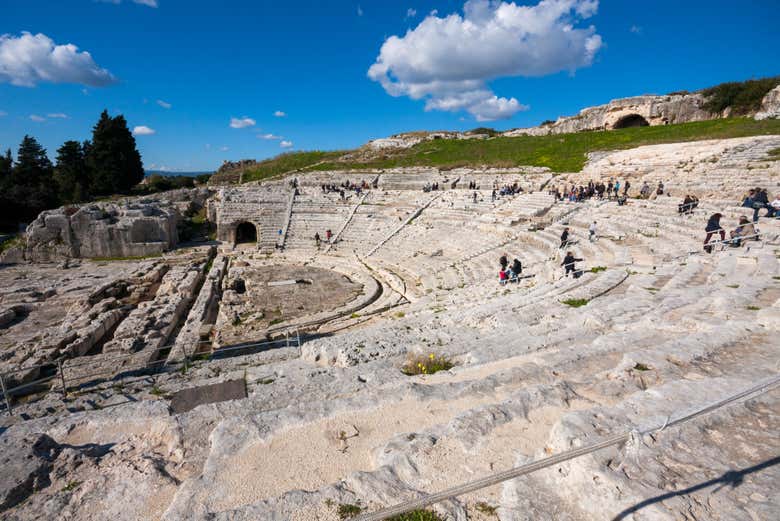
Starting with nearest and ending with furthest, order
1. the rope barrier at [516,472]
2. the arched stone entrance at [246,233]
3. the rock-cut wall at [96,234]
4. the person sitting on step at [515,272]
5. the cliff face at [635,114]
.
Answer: the rope barrier at [516,472], the person sitting on step at [515,272], the rock-cut wall at [96,234], the arched stone entrance at [246,233], the cliff face at [635,114]

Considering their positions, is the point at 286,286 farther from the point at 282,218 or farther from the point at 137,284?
the point at 282,218

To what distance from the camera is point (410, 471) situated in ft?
9.96

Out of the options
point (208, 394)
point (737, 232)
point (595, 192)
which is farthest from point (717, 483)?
point (595, 192)

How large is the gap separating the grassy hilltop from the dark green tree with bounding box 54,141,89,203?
15.7 meters

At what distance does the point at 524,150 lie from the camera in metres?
35.6

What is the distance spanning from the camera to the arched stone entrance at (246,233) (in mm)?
26750

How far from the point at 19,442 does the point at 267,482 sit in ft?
8.16

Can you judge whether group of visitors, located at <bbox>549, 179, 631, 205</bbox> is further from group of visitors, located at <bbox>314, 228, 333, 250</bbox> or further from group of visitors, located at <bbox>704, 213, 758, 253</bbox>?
group of visitors, located at <bbox>314, 228, 333, 250</bbox>

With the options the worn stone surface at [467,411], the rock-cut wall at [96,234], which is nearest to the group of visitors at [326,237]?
the rock-cut wall at [96,234]

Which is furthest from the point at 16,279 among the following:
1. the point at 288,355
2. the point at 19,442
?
the point at 19,442

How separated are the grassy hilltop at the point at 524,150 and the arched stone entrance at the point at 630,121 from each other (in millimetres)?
5008

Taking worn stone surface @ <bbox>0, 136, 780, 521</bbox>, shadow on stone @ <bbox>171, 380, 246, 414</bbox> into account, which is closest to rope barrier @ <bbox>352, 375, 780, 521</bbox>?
worn stone surface @ <bbox>0, 136, 780, 521</bbox>

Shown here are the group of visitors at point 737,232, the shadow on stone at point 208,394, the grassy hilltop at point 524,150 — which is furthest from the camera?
the grassy hilltop at point 524,150

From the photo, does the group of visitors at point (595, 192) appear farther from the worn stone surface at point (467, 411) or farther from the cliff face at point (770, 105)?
the cliff face at point (770, 105)
